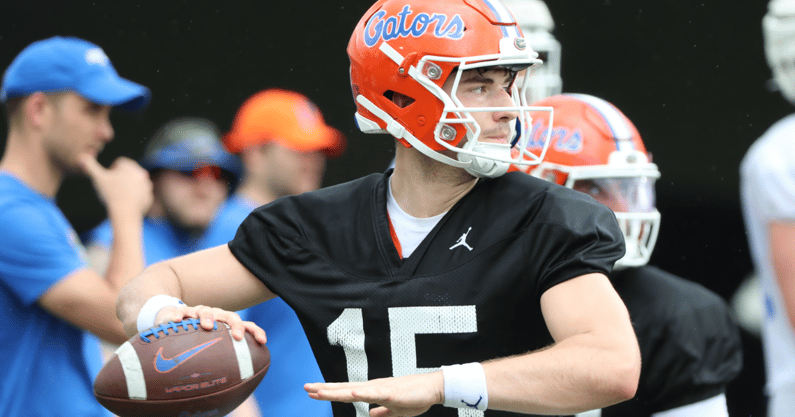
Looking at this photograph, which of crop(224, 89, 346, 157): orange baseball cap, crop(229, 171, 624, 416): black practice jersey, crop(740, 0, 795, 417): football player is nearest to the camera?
crop(229, 171, 624, 416): black practice jersey

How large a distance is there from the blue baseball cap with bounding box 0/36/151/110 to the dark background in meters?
1.81

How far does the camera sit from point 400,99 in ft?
7.89

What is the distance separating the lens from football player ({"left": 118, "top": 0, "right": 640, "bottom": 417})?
209 cm

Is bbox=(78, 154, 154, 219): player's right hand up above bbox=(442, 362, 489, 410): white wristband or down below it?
below

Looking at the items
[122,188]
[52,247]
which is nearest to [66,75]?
[122,188]

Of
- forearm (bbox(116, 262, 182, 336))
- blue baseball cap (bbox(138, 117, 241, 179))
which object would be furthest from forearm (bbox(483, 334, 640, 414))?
blue baseball cap (bbox(138, 117, 241, 179))

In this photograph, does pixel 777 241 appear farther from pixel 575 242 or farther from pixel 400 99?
pixel 400 99

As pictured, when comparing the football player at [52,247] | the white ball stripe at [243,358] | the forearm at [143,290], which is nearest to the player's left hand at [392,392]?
the white ball stripe at [243,358]

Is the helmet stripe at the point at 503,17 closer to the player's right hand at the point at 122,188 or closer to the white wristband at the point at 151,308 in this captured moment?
the white wristband at the point at 151,308

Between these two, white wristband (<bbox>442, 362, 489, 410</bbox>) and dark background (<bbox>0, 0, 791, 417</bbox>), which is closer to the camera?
white wristband (<bbox>442, 362, 489, 410</bbox>)

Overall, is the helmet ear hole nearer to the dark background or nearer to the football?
the football

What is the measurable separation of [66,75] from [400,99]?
163 cm

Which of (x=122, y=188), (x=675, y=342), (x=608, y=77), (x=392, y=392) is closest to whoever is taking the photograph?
(x=392, y=392)

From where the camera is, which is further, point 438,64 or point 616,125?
point 616,125
